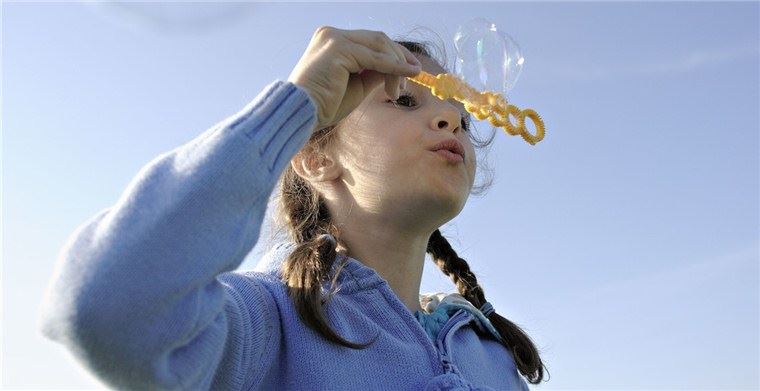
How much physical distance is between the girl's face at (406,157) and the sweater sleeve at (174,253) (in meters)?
0.64

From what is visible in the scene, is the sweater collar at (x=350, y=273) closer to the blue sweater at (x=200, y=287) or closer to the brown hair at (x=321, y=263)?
the brown hair at (x=321, y=263)

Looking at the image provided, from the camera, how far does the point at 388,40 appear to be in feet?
6.57

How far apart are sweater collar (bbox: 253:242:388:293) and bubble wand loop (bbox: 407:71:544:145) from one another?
0.51 metres

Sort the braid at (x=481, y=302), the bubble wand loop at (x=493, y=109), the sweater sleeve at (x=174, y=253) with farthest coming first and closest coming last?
1. the braid at (x=481, y=302)
2. the bubble wand loop at (x=493, y=109)
3. the sweater sleeve at (x=174, y=253)

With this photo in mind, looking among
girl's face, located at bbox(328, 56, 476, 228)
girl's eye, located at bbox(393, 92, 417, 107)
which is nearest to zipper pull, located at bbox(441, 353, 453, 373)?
girl's face, located at bbox(328, 56, 476, 228)

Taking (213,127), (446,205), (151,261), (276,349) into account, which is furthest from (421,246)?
(151,261)

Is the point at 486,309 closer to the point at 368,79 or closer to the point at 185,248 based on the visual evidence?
the point at 368,79

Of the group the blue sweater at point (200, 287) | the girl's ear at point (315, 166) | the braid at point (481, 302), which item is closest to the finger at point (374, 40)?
the blue sweater at point (200, 287)

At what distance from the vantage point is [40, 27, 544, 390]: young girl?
1.53 m

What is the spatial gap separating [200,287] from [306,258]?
0.71 m


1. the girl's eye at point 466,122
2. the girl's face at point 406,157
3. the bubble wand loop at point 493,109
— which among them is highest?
the girl's eye at point 466,122

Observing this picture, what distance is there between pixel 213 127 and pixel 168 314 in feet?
1.27

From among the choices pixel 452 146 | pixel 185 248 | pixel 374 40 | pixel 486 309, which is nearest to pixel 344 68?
pixel 374 40

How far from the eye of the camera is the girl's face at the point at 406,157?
2404mm
